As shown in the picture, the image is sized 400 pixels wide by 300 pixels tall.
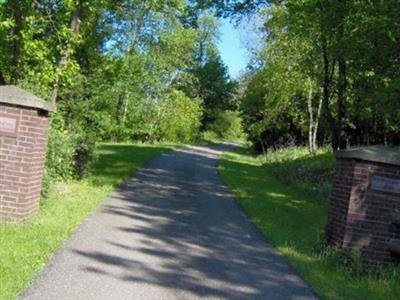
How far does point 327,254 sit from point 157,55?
34.3 metres

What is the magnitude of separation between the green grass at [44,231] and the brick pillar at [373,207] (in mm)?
4040

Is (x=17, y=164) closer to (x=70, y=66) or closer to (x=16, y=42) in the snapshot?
(x=70, y=66)

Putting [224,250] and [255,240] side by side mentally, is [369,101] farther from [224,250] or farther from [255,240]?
[224,250]

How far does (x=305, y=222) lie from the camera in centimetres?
1280

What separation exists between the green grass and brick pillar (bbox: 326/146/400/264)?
13.3 feet

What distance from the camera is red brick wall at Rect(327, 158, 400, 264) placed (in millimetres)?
8945

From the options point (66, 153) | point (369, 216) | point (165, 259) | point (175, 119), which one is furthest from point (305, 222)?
point (175, 119)

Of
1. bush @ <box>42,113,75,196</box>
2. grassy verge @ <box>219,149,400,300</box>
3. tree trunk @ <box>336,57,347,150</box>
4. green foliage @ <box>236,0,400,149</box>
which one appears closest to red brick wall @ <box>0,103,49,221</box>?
bush @ <box>42,113,75,196</box>

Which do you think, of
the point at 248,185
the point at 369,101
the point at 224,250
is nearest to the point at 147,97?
Result: the point at 248,185

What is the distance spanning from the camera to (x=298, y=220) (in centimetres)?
1292

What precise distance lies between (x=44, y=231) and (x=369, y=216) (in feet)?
15.1

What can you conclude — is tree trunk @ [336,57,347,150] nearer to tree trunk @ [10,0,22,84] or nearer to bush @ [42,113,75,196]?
tree trunk @ [10,0,22,84]

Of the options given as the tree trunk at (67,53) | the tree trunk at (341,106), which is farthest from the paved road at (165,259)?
the tree trunk at (341,106)

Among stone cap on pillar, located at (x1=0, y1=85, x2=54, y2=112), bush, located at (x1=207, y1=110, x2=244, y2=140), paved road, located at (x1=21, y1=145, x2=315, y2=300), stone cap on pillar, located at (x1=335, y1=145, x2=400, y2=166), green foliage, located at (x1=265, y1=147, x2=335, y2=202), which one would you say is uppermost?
bush, located at (x1=207, y1=110, x2=244, y2=140)
